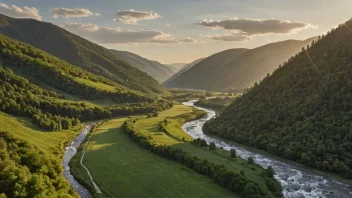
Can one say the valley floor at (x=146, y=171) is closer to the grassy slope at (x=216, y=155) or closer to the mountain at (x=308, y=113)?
the grassy slope at (x=216, y=155)

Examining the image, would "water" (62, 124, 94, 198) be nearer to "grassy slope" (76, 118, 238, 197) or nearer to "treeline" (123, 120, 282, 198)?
"grassy slope" (76, 118, 238, 197)

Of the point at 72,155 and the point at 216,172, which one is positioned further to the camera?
the point at 72,155

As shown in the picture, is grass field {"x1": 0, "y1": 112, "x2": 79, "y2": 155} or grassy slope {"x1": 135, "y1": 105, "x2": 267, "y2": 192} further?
grass field {"x1": 0, "y1": 112, "x2": 79, "y2": 155}

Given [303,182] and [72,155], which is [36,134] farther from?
[303,182]

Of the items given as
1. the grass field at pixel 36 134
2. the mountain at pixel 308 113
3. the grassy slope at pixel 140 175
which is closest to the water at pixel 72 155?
the grass field at pixel 36 134

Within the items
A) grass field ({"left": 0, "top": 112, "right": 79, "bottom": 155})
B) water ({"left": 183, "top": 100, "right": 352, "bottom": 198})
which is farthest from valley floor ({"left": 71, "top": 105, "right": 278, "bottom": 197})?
grass field ({"left": 0, "top": 112, "right": 79, "bottom": 155})

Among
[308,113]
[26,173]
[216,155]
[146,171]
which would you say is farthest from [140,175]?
[308,113]
